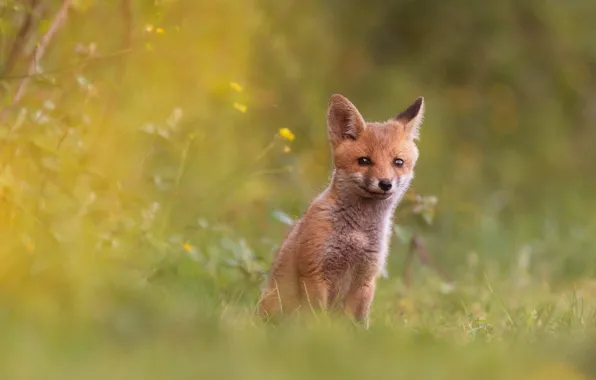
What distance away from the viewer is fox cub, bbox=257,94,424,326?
5.03 m

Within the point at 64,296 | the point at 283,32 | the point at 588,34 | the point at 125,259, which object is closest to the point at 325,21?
the point at 283,32

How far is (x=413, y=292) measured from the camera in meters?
6.98

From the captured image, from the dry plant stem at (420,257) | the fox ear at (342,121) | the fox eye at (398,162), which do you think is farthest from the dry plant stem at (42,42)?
Result: the dry plant stem at (420,257)

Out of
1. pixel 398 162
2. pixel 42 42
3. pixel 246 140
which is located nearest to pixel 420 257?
pixel 246 140

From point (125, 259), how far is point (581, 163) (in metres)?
7.35

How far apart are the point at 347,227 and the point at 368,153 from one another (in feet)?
1.39

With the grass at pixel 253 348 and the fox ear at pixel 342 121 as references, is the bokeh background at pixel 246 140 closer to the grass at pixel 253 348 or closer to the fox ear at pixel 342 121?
the grass at pixel 253 348

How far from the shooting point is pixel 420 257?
7.55m

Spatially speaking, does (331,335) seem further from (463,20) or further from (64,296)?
(463,20)

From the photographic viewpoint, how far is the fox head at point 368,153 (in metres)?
5.11

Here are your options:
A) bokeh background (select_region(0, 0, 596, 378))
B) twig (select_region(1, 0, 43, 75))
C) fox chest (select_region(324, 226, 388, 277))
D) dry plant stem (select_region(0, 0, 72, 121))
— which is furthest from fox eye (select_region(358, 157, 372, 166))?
twig (select_region(1, 0, 43, 75))

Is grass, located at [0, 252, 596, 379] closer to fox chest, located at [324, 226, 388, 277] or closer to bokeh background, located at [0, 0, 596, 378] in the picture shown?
bokeh background, located at [0, 0, 596, 378]

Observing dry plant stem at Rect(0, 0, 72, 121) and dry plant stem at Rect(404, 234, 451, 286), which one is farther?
dry plant stem at Rect(404, 234, 451, 286)

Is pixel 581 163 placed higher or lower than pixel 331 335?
lower
